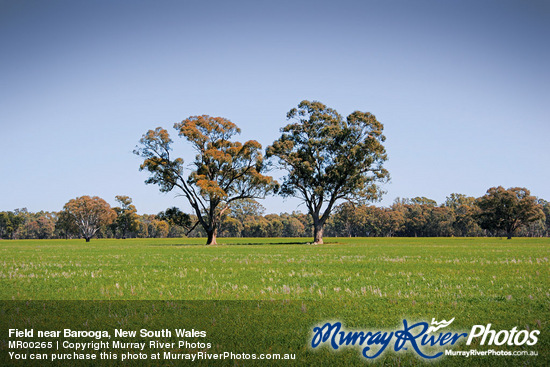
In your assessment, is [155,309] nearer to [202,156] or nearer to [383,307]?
[383,307]

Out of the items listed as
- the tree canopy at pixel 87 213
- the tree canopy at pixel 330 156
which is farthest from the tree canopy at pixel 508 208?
the tree canopy at pixel 87 213

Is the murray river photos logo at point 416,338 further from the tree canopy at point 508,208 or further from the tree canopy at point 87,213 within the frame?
the tree canopy at point 87,213

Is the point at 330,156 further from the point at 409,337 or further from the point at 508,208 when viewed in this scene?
the point at 508,208

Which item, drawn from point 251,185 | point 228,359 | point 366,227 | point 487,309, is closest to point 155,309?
point 228,359

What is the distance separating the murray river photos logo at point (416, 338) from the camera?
5926mm

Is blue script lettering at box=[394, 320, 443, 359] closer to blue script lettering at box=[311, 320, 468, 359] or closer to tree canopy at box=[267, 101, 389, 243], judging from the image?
blue script lettering at box=[311, 320, 468, 359]

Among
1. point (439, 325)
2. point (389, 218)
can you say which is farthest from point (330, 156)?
point (389, 218)

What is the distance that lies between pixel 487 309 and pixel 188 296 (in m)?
7.41

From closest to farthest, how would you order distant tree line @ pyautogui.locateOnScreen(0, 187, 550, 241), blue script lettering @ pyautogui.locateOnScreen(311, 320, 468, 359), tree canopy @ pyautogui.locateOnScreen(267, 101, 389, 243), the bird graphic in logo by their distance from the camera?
blue script lettering @ pyautogui.locateOnScreen(311, 320, 468, 359) → the bird graphic in logo → tree canopy @ pyautogui.locateOnScreen(267, 101, 389, 243) → distant tree line @ pyautogui.locateOnScreen(0, 187, 550, 241)

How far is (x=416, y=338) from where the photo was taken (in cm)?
640

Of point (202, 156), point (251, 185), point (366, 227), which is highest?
point (202, 156)

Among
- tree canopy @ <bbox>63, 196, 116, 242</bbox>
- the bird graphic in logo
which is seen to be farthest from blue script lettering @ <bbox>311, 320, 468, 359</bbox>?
tree canopy @ <bbox>63, 196, 116, 242</bbox>

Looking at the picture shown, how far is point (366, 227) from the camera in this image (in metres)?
189

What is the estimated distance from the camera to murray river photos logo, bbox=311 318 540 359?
593 centimetres
